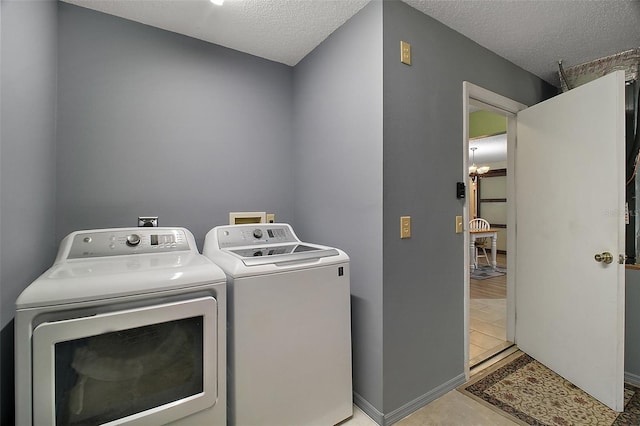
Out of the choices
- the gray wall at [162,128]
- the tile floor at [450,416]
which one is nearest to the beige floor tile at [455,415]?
the tile floor at [450,416]

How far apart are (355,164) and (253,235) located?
0.84 m

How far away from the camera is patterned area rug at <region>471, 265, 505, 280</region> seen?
4887mm

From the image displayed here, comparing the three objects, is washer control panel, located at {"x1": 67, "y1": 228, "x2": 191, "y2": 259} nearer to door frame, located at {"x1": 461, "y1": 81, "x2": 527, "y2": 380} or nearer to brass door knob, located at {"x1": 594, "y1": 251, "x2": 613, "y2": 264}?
door frame, located at {"x1": 461, "y1": 81, "x2": 527, "y2": 380}

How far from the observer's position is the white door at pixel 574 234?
168 centimetres

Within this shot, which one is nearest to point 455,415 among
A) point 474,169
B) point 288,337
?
point 288,337

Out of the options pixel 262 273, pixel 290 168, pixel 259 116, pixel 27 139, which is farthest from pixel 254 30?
pixel 262 273

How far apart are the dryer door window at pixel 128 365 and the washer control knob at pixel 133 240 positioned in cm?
63

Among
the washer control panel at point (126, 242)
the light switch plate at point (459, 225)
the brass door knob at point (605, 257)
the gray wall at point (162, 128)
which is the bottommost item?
the brass door knob at point (605, 257)

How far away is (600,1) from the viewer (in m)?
1.65

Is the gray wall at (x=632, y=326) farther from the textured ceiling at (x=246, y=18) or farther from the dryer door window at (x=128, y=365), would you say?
the dryer door window at (x=128, y=365)

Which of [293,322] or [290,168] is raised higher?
[290,168]

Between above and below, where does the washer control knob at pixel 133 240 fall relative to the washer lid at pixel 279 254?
above

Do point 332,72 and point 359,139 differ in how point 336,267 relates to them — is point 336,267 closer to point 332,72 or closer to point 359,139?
point 359,139

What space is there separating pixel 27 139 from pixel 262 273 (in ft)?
3.86
